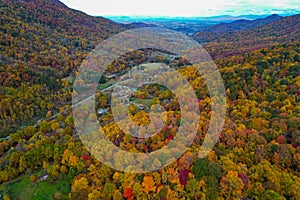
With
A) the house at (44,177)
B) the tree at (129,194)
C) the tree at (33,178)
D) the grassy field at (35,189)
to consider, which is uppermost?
A: the tree at (129,194)

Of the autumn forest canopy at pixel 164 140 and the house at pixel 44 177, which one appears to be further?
the house at pixel 44 177

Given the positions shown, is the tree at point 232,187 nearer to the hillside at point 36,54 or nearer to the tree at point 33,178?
the tree at point 33,178

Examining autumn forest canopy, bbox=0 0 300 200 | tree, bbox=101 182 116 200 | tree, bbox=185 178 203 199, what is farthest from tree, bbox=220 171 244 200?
tree, bbox=101 182 116 200

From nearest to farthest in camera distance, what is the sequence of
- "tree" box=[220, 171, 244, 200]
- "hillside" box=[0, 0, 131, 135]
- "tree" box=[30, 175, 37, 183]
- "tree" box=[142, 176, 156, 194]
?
"tree" box=[220, 171, 244, 200], "tree" box=[142, 176, 156, 194], "tree" box=[30, 175, 37, 183], "hillside" box=[0, 0, 131, 135]

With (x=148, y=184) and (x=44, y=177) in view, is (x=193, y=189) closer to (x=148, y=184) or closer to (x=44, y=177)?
(x=148, y=184)

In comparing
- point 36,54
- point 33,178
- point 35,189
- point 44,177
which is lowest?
point 35,189

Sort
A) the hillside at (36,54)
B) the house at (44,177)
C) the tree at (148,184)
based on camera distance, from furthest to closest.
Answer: the hillside at (36,54) → the house at (44,177) → the tree at (148,184)

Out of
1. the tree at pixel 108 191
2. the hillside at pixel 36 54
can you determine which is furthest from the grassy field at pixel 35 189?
the hillside at pixel 36 54

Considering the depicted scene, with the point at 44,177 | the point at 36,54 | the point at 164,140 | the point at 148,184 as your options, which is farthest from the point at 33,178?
the point at 36,54

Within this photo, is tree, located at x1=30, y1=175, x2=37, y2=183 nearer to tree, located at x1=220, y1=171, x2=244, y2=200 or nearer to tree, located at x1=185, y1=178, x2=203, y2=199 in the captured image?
tree, located at x1=185, y1=178, x2=203, y2=199
